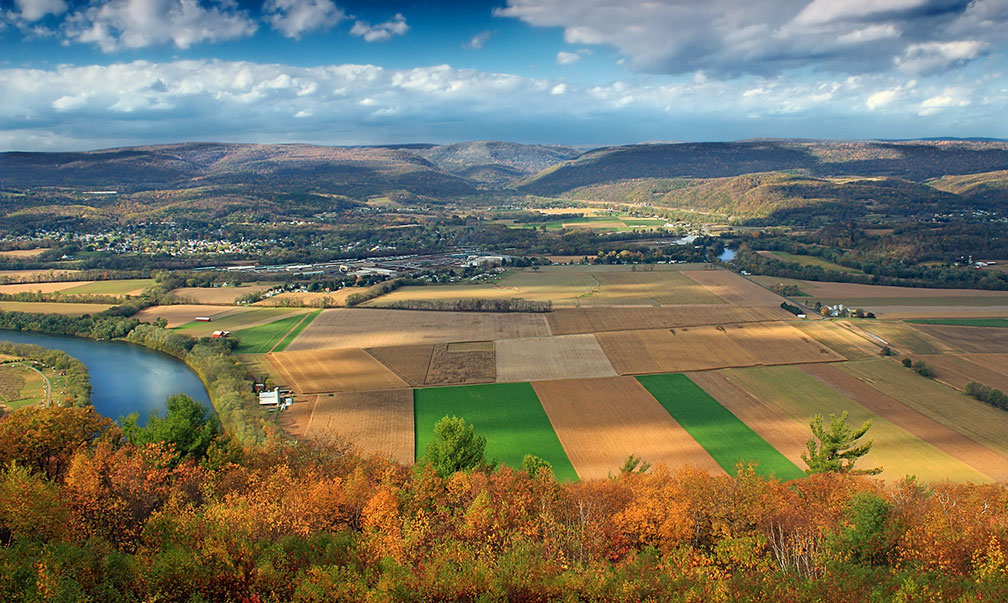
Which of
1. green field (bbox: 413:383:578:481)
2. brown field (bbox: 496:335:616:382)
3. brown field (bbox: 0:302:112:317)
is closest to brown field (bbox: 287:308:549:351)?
brown field (bbox: 496:335:616:382)

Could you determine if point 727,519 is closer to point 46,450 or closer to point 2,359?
point 46,450

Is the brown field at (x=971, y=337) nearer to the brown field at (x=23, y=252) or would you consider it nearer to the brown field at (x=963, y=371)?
the brown field at (x=963, y=371)

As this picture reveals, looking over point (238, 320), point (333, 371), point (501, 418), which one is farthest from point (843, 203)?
point (333, 371)

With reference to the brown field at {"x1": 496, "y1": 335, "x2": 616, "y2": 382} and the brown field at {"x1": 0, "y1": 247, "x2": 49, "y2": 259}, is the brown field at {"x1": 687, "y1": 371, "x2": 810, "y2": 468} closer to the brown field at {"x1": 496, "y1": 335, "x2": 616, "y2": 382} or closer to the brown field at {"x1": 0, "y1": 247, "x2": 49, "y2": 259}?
the brown field at {"x1": 496, "y1": 335, "x2": 616, "y2": 382}

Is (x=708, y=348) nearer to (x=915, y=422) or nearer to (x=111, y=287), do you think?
(x=915, y=422)

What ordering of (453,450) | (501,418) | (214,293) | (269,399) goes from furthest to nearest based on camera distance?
(214,293) < (269,399) < (501,418) < (453,450)

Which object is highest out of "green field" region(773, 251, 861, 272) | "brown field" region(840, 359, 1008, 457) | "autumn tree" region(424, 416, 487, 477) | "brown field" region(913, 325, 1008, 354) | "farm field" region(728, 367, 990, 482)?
"autumn tree" region(424, 416, 487, 477)

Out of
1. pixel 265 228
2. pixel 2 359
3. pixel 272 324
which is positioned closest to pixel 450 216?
pixel 265 228
